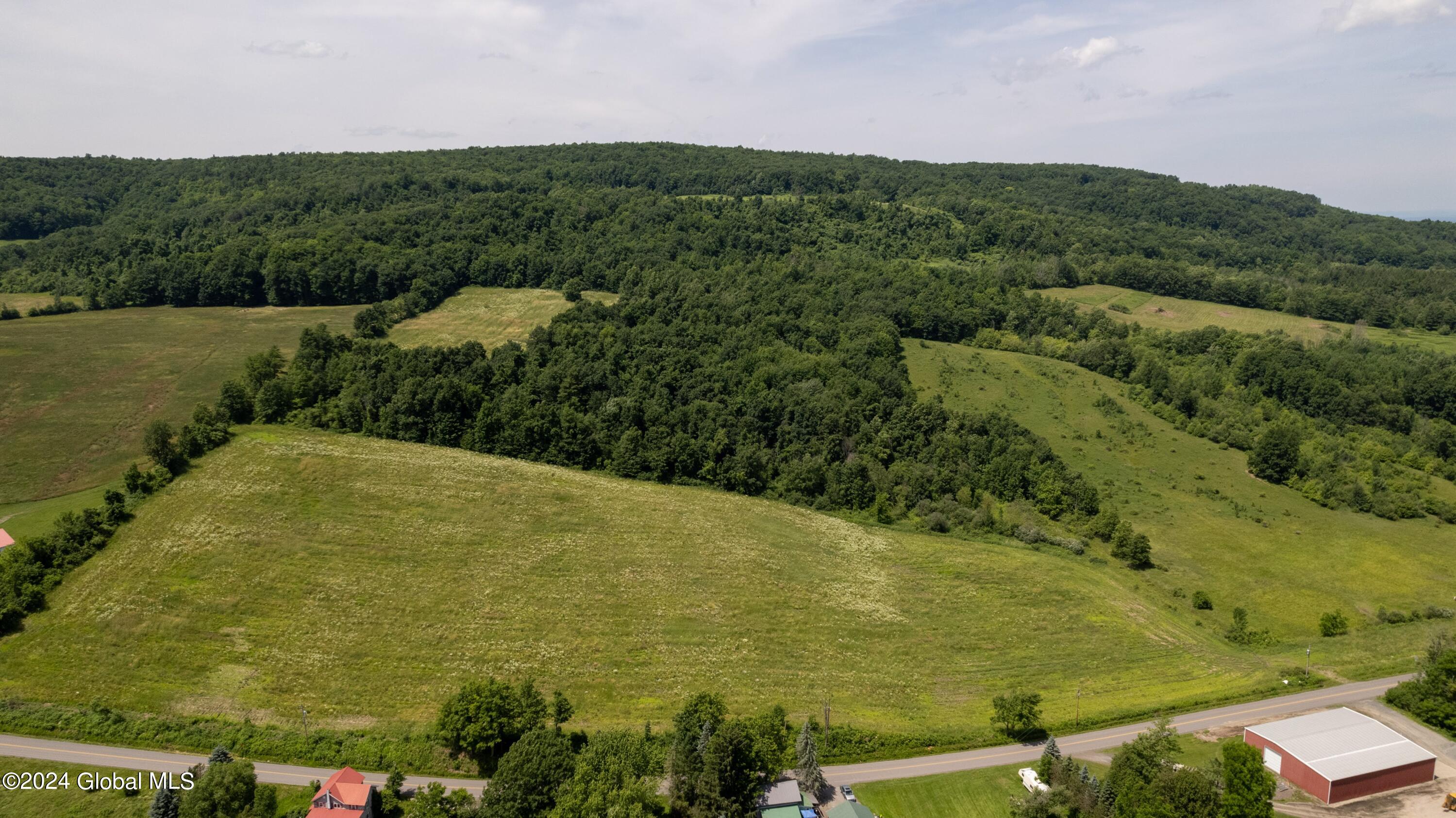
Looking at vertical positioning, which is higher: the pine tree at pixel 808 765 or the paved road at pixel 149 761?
the pine tree at pixel 808 765

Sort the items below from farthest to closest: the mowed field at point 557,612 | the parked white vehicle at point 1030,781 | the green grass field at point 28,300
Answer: the green grass field at point 28,300 < the mowed field at point 557,612 < the parked white vehicle at point 1030,781

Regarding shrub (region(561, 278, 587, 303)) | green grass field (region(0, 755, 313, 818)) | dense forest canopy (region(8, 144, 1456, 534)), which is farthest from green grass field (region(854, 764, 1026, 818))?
shrub (region(561, 278, 587, 303))

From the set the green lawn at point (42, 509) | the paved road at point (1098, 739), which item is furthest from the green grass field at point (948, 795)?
the green lawn at point (42, 509)

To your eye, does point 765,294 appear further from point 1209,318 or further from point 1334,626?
point 1334,626

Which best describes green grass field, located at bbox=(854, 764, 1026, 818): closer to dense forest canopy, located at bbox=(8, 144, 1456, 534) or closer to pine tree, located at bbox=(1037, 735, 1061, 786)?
pine tree, located at bbox=(1037, 735, 1061, 786)

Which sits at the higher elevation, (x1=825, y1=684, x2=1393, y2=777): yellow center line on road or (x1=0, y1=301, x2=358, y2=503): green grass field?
(x1=0, y1=301, x2=358, y2=503): green grass field

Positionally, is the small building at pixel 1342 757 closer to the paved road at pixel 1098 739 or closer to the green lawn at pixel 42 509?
the paved road at pixel 1098 739

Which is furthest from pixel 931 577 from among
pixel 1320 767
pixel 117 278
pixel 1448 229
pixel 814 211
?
pixel 1448 229

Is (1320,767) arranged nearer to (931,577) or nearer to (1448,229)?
(931,577)
